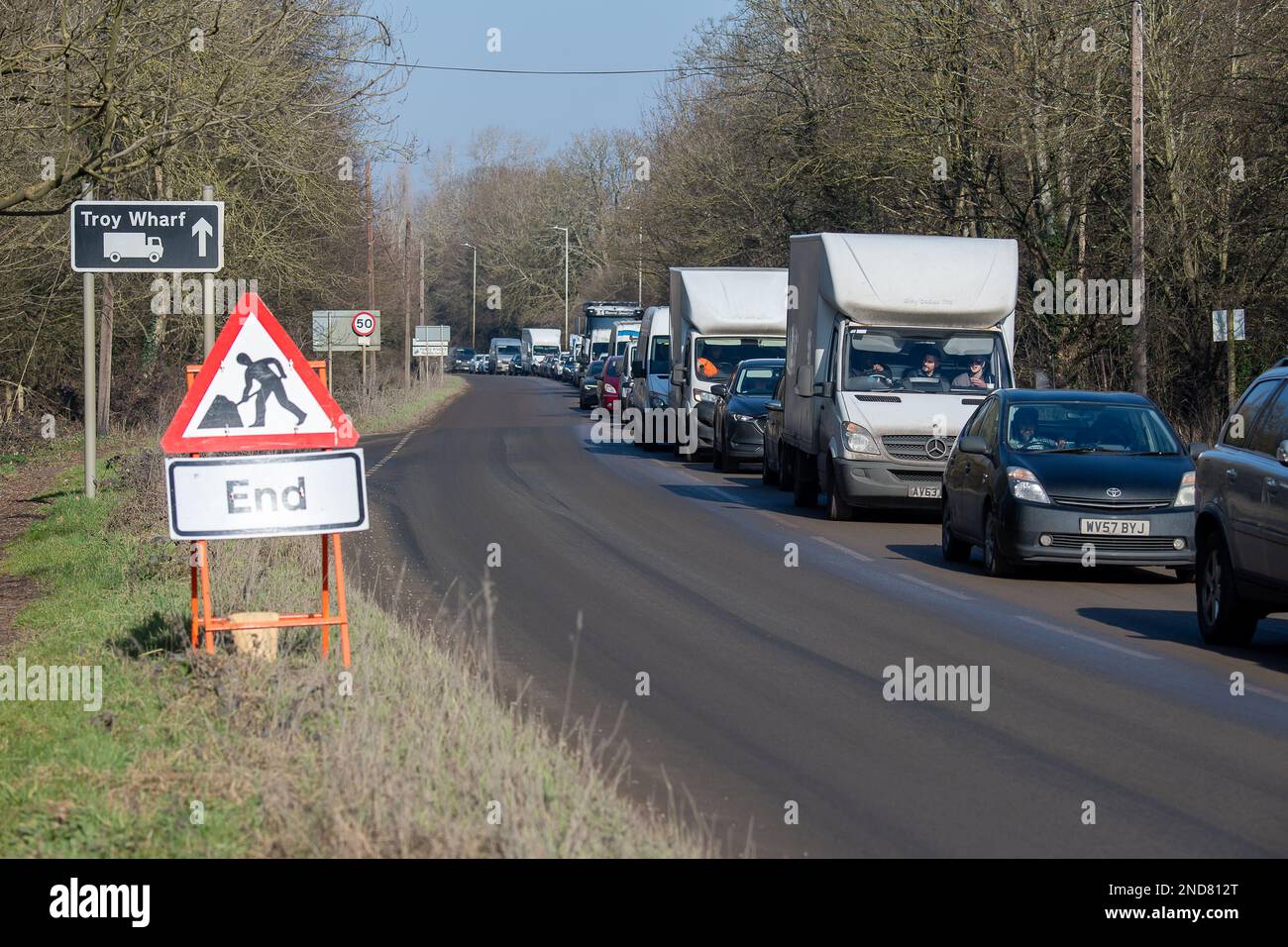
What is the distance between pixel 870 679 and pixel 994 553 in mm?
5192

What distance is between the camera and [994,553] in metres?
14.7

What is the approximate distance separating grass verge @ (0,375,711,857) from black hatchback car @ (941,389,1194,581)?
5.95 m

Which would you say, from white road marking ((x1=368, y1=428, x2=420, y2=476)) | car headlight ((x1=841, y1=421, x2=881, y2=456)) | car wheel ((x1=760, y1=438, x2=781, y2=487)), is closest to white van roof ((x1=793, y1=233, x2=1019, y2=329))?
car headlight ((x1=841, y1=421, x2=881, y2=456))

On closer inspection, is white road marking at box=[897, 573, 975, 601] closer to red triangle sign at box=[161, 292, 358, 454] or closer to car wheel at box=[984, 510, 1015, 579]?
car wheel at box=[984, 510, 1015, 579]

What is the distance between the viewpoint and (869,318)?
1977 centimetres

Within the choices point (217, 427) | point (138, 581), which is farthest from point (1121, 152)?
point (217, 427)

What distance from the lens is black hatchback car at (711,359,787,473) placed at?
26844mm

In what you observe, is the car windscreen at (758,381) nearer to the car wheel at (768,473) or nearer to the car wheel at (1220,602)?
the car wheel at (768,473)

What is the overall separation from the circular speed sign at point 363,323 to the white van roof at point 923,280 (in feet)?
84.6

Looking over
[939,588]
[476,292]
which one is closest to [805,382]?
[939,588]

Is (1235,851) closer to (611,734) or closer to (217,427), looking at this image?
(611,734)

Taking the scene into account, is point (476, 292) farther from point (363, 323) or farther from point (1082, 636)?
point (1082, 636)
